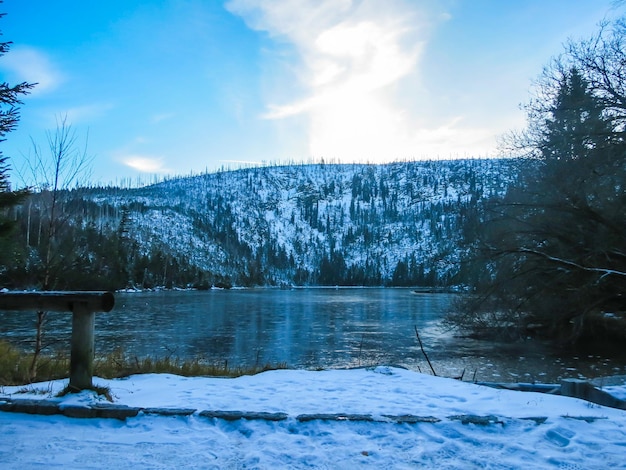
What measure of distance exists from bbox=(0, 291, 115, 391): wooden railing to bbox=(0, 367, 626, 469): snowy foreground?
301mm

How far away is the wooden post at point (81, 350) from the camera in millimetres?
5191

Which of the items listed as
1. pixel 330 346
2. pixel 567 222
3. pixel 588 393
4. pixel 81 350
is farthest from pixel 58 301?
pixel 330 346

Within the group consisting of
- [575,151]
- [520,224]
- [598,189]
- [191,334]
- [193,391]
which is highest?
[575,151]

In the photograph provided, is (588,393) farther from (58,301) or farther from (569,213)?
(569,213)

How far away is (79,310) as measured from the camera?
17.5ft

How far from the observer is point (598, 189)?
52.9 feet

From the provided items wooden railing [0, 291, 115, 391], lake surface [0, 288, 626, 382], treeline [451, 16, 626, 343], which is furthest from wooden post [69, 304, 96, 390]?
treeline [451, 16, 626, 343]

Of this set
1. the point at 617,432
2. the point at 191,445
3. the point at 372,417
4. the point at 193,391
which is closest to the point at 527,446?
the point at 617,432

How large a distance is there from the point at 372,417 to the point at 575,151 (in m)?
15.0

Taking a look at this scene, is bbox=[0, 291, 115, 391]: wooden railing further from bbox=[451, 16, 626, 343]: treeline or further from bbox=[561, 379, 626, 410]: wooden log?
bbox=[451, 16, 626, 343]: treeline

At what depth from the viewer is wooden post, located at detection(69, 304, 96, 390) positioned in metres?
5.19

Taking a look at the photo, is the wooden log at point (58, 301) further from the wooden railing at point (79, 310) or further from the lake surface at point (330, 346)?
the lake surface at point (330, 346)

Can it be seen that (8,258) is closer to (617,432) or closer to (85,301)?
(85,301)

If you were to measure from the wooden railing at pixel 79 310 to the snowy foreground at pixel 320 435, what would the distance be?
30 cm
